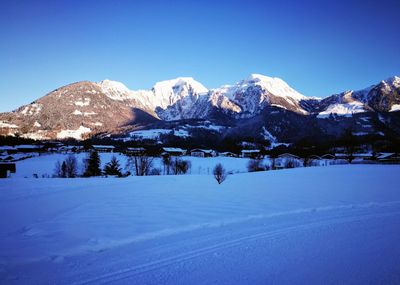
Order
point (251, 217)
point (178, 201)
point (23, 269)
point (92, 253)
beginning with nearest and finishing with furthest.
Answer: point (23, 269) → point (92, 253) → point (251, 217) → point (178, 201)

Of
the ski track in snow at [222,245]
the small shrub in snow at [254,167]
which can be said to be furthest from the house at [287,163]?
the ski track in snow at [222,245]

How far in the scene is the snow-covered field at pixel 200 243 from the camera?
19.6 feet

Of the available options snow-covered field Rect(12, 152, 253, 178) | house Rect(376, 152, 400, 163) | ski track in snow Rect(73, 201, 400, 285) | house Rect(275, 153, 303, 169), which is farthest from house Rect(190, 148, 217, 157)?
ski track in snow Rect(73, 201, 400, 285)

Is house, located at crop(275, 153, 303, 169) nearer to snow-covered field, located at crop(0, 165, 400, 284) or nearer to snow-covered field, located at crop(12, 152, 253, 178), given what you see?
snow-covered field, located at crop(12, 152, 253, 178)

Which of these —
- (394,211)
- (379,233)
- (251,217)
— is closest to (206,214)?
(251,217)

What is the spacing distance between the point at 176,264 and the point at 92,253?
102 inches

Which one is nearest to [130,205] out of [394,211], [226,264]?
[226,264]

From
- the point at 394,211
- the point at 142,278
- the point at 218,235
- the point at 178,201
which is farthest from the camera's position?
the point at 178,201

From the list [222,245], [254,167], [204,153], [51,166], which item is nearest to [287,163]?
[254,167]

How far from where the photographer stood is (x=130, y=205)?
13734mm

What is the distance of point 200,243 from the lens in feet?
26.1

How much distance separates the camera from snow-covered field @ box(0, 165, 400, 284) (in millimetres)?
5969

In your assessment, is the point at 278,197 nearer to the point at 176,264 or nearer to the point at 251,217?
the point at 251,217

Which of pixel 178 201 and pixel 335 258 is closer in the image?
pixel 335 258
